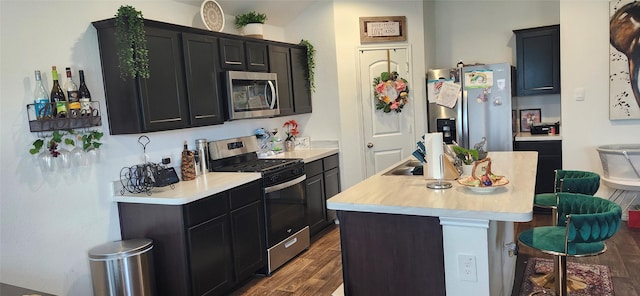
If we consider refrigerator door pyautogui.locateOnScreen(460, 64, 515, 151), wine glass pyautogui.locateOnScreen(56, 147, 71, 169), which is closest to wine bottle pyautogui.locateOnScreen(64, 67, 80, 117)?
wine glass pyautogui.locateOnScreen(56, 147, 71, 169)

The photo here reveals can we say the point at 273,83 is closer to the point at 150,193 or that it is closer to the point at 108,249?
the point at 150,193

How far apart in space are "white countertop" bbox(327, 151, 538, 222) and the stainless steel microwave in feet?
5.13

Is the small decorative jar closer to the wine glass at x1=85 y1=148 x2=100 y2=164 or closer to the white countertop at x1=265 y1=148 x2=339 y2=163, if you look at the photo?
the white countertop at x1=265 y1=148 x2=339 y2=163

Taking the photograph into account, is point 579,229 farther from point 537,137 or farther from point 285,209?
point 537,137

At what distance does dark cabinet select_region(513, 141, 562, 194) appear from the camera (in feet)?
16.0

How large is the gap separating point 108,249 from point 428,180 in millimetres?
2042

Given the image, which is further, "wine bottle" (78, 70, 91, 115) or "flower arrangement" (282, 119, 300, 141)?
"flower arrangement" (282, 119, 300, 141)

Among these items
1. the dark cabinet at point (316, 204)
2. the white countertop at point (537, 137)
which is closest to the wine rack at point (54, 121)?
the dark cabinet at point (316, 204)

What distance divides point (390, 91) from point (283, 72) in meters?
1.30

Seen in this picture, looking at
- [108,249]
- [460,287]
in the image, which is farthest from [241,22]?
[460,287]

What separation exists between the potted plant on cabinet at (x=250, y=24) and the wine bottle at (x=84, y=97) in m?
1.76

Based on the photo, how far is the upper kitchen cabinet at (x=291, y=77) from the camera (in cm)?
450

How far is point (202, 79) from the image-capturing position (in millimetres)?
3520

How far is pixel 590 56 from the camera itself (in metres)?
4.45
